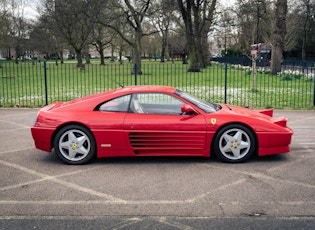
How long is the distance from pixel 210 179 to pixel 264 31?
5219 cm

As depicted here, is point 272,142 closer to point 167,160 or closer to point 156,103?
point 167,160

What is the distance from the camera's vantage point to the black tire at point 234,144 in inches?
226

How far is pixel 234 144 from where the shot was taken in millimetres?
5766

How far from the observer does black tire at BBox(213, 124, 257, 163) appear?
18.9 feet

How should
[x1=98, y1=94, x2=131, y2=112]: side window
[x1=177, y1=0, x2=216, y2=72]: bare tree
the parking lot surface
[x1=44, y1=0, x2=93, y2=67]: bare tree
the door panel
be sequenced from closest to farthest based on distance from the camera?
1. the parking lot surface
2. the door panel
3. [x1=98, y1=94, x2=131, y2=112]: side window
4. [x1=44, y1=0, x2=93, y2=67]: bare tree
5. [x1=177, y1=0, x2=216, y2=72]: bare tree

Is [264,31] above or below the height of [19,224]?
above

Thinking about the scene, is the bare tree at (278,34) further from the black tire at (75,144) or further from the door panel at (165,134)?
the black tire at (75,144)

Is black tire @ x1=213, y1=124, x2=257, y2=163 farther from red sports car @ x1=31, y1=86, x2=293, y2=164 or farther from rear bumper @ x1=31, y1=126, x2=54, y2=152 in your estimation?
rear bumper @ x1=31, y1=126, x2=54, y2=152

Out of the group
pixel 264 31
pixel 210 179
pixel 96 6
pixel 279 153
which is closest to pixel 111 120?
pixel 210 179

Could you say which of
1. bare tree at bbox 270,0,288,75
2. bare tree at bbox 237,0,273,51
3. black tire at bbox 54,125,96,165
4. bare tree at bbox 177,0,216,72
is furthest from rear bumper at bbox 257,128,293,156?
bare tree at bbox 237,0,273,51

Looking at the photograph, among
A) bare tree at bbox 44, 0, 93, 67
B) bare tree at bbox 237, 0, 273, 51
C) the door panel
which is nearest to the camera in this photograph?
the door panel

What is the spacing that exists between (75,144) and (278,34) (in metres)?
23.8

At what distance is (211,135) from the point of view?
5.73 meters

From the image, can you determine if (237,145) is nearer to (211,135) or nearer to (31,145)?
(211,135)
